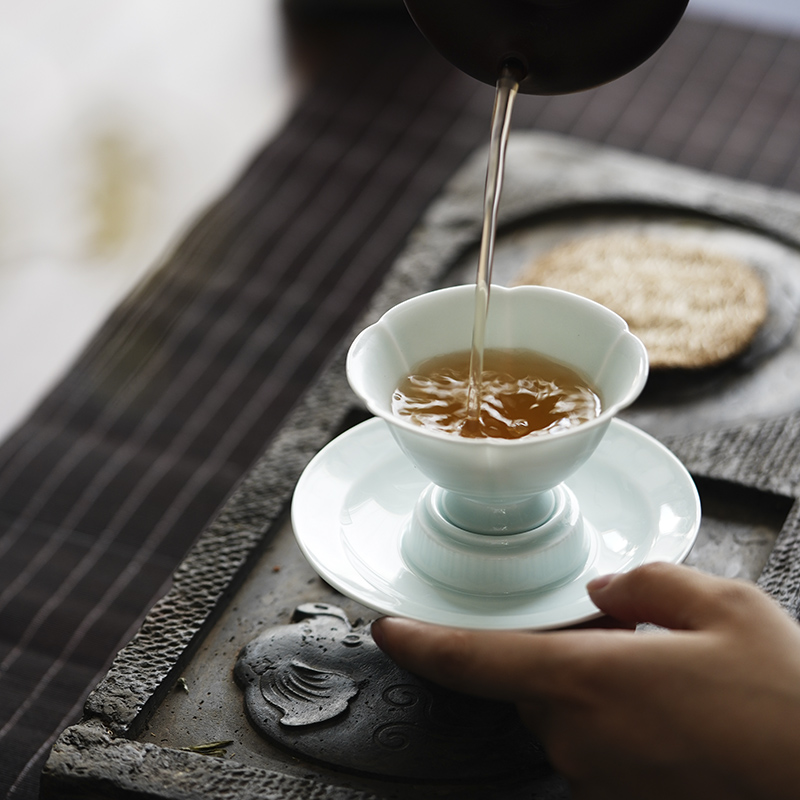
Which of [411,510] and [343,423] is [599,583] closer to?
[411,510]

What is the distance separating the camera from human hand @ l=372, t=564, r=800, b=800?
0.62 metres

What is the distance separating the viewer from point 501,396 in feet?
2.64

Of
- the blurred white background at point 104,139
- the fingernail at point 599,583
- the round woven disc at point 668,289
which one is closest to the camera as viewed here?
the fingernail at point 599,583

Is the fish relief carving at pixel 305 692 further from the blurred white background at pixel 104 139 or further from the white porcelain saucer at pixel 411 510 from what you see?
the blurred white background at pixel 104 139

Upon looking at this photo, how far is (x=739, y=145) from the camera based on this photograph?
212 centimetres

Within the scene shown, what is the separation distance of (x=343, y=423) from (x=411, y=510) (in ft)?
0.85

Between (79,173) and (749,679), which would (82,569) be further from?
(79,173)

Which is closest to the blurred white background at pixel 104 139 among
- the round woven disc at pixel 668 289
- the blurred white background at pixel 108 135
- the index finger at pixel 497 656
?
the blurred white background at pixel 108 135

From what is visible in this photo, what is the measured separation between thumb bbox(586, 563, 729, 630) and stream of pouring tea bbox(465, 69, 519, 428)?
0.16 meters

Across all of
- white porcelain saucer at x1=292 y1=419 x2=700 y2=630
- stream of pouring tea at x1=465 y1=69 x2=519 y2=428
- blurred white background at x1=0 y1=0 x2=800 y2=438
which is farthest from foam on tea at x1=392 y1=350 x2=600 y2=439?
blurred white background at x1=0 y1=0 x2=800 y2=438

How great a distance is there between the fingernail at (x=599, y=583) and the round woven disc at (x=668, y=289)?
1.61 ft

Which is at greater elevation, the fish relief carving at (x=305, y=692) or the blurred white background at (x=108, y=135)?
the fish relief carving at (x=305, y=692)

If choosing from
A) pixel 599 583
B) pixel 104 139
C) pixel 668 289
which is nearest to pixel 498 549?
pixel 599 583

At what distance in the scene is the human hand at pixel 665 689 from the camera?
2.05 ft
